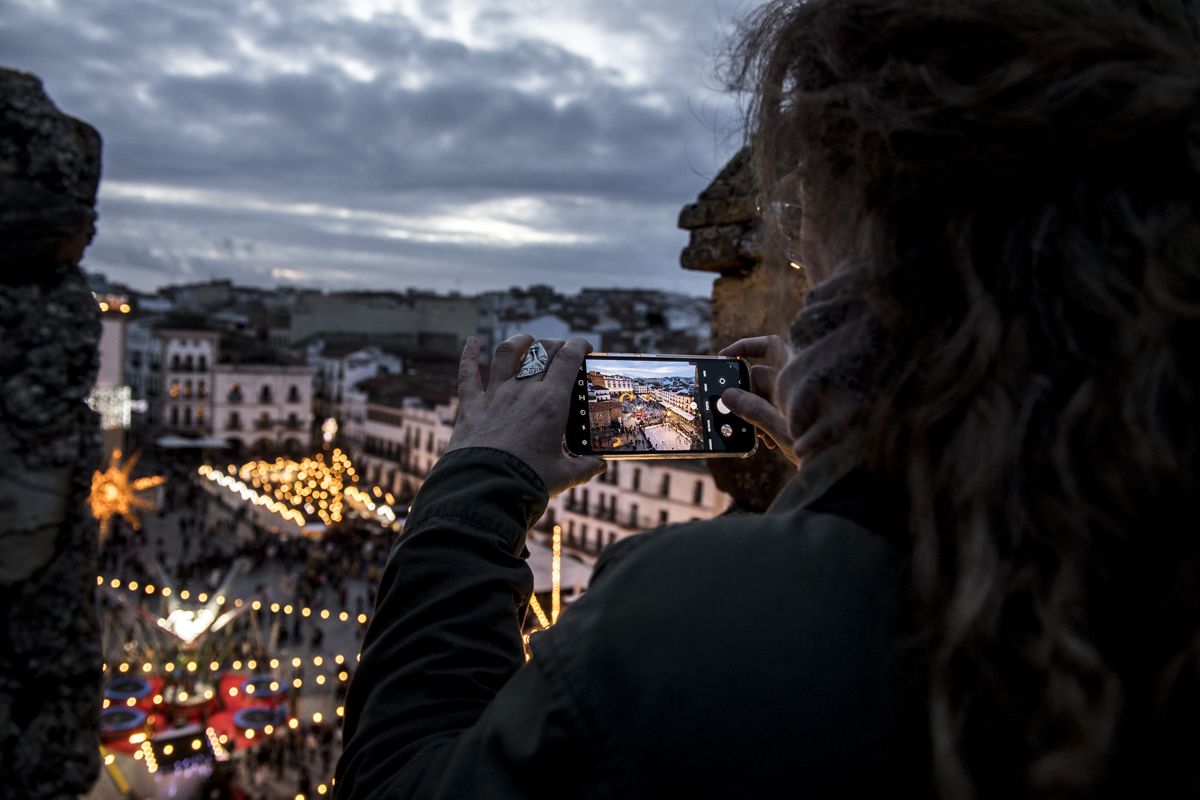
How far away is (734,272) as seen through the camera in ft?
13.4

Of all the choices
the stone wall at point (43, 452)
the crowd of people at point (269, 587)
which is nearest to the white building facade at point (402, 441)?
the crowd of people at point (269, 587)

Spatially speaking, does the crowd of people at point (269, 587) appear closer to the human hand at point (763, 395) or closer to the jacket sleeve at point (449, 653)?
the human hand at point (763, 395)

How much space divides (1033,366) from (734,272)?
3295mm

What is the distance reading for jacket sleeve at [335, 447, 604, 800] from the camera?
3.19 ft

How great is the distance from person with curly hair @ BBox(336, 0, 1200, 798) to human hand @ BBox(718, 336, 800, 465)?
54 centimetres

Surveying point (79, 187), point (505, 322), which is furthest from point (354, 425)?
point (79, 187)

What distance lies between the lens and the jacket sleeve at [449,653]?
0.97 metres

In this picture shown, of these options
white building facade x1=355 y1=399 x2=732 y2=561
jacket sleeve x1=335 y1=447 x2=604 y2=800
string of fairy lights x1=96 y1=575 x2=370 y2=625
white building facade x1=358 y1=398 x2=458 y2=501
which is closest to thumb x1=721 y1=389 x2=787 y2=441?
jacket sleeve x1=335 y1=447 x2=604 y2=800

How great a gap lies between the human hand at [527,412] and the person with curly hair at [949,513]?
0.36m

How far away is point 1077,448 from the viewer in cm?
80

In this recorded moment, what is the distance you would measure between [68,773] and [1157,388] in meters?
1.88

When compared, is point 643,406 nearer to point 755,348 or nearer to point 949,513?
point 755,348

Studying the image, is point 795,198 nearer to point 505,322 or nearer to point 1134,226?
point 1134,226

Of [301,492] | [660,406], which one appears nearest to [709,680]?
[660,406]
